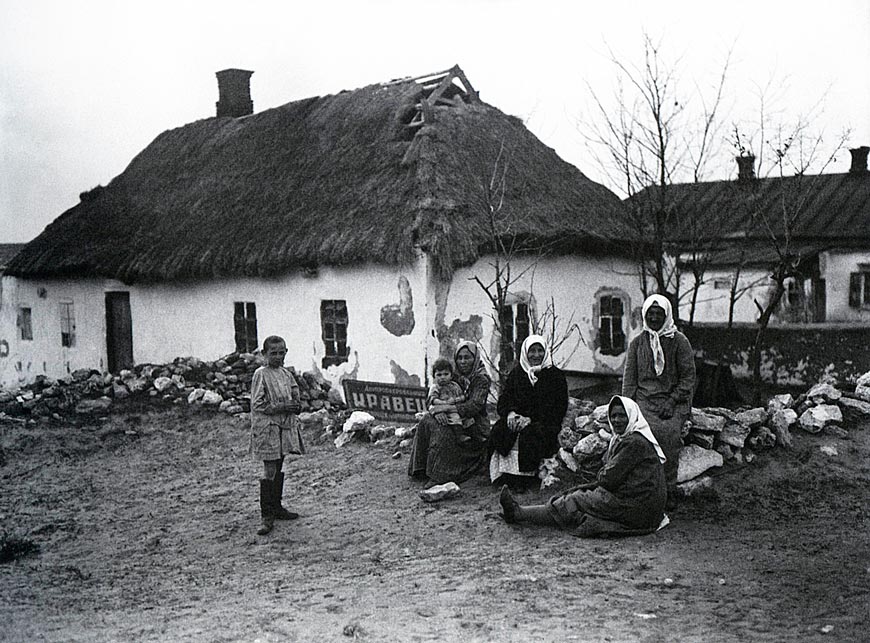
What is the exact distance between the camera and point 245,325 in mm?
14828

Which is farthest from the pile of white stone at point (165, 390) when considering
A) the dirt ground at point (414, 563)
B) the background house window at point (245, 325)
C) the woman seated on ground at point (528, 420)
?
the woman seated on ground at point (528, 420)

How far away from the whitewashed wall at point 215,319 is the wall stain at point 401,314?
7 cm

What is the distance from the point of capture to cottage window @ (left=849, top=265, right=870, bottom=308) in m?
21.8

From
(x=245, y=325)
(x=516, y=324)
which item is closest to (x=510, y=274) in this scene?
(x=516, y=324)

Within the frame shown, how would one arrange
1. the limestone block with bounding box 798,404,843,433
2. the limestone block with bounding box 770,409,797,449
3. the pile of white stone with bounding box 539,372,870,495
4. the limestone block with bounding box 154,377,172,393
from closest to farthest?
the pile of white stone with bounding box 539,372,870,495, the limestone block with bounding box 770,409,797,449, the limestone block with bounding box 798,404,843,433, the limestone block with bounding box 154,377,172,393

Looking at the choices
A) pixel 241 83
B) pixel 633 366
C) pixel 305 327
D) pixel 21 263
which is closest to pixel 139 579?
pixel 633 366

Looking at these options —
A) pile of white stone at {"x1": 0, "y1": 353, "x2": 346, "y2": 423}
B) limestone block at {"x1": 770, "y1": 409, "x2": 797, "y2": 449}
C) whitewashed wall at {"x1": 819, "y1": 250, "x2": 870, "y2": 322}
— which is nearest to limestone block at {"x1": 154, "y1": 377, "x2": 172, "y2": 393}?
pile of white stone at {"x1": 0, "y1": 353, "x2": 346, "y2": 423}

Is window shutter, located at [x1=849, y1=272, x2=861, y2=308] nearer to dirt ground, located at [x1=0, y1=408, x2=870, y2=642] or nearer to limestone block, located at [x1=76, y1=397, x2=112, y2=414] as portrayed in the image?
dirt ground, located at [x1=0, y1=408, x2=870, y2=642]

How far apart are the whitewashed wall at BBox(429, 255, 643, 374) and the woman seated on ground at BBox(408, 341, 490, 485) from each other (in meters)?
4.53

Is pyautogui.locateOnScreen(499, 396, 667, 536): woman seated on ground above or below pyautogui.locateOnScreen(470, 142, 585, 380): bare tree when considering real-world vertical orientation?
below

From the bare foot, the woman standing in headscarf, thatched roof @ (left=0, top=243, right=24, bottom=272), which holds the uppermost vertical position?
thatched roof @ (left=0, top=243, right=24, bottom=272)

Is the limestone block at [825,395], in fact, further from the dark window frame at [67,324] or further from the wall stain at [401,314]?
the dark window frame at [67,324]

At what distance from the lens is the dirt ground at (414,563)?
4570 millimetres

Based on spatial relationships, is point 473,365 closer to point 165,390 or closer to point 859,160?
point 165,390
